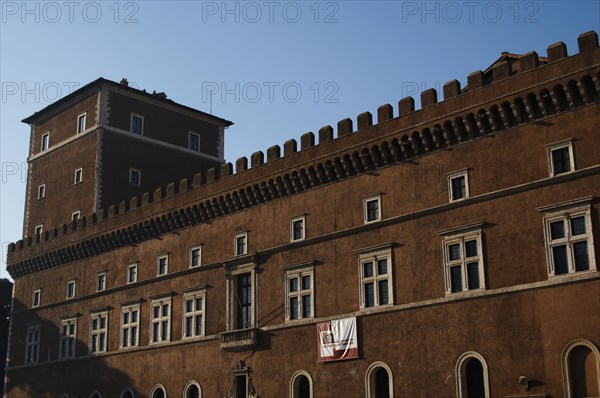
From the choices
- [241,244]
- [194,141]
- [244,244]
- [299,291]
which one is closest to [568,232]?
[299,291]

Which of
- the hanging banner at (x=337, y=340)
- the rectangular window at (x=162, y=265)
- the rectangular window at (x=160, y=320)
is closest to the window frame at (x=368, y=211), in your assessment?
the hanging banner at (x=337, y=340)

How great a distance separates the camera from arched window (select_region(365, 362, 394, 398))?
101ft

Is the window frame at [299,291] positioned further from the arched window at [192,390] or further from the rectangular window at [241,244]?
the arched window at [192,390]

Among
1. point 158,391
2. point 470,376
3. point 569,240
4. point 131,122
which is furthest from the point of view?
point 131,122

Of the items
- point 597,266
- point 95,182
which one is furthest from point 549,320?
point 95,182

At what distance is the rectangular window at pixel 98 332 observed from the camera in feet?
148

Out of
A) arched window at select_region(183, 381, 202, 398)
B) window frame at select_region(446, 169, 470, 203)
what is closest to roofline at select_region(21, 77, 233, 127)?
arched window at select_region(183, 381, 202, 398)

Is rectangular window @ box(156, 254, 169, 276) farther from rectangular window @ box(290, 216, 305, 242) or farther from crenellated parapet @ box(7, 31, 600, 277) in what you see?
rectangular window @ box(290, 216, 305, 242)

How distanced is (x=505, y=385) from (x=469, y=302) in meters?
3.13

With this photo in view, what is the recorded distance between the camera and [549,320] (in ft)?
85.9

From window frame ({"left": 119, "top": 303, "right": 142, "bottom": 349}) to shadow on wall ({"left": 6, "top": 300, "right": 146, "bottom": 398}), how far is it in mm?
1622

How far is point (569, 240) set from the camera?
86.0ft

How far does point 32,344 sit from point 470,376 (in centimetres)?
3220

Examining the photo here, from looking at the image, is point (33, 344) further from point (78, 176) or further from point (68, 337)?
point (78, 176)
